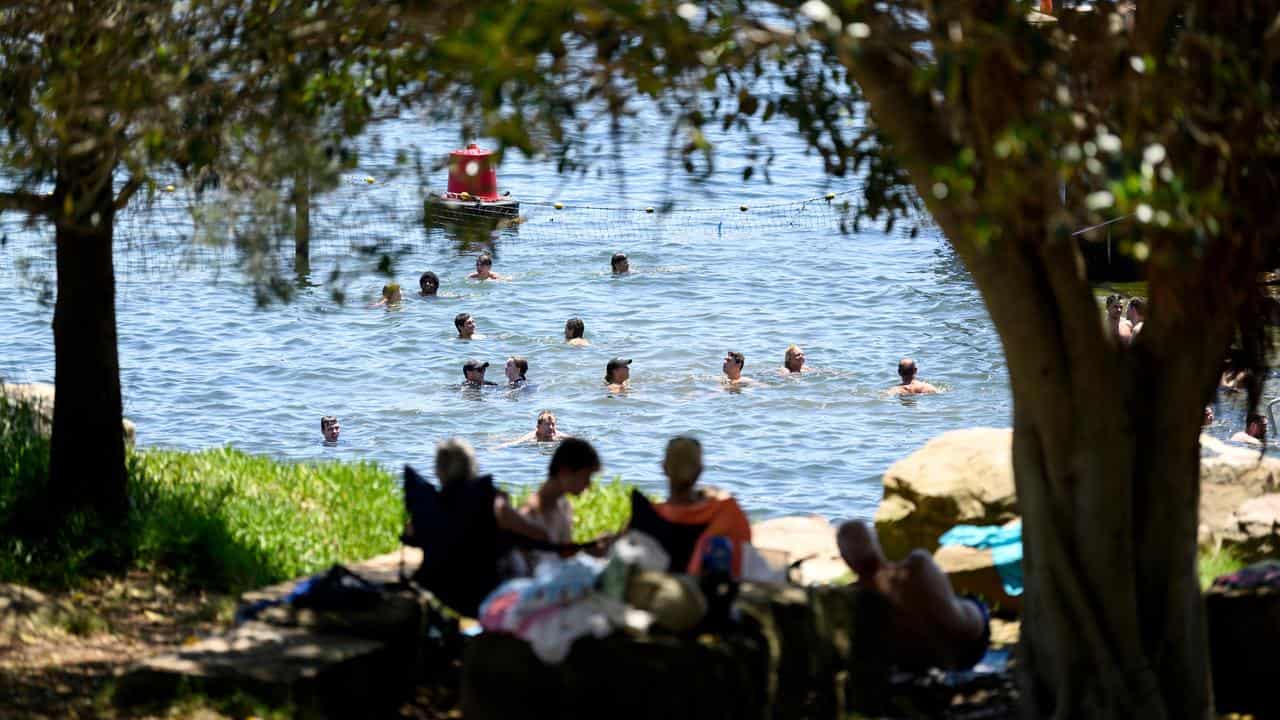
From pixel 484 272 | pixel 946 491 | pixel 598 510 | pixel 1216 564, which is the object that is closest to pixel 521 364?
pixel 484 272

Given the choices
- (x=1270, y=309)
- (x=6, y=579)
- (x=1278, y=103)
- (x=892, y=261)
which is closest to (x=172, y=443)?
(x=6, y=579)

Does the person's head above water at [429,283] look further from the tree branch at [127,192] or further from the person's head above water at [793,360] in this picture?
the tree branch at [127,192]

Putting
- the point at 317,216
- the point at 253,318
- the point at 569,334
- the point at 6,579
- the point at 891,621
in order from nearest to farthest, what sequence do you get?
the point at 891,621
the point at 317,216
the point at 6,579
the point at 569,334
the point at 253,318

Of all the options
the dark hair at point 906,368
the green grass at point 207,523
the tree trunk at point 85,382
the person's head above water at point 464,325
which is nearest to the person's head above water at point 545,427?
the dark hair at point 906,368

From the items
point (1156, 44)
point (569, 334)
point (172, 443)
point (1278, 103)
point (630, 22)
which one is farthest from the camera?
point (569, 334)

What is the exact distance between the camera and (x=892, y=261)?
3184cm

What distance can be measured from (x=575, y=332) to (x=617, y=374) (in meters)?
2.78

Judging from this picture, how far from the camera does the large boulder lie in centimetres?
1041

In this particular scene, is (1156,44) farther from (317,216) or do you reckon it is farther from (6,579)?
(6,579)

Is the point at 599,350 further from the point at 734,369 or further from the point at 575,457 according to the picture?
the point at 575,457

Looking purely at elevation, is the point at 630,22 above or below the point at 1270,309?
above

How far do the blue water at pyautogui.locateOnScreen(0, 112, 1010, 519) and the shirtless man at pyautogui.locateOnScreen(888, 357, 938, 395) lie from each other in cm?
28

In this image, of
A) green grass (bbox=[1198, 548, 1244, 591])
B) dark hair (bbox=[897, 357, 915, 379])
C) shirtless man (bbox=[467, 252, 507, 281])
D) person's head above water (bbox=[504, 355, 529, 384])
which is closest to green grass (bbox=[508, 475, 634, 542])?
green grass (bbox=[1198, 548, 1244, 591])

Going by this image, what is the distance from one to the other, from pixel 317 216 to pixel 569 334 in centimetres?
1519
